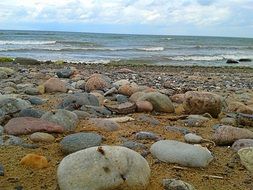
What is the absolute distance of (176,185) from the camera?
2.58 metres

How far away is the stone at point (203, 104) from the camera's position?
5027 mm

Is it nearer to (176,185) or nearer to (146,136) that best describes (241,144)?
(146,136)

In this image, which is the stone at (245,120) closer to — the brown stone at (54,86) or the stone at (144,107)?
the stone at (144,107)

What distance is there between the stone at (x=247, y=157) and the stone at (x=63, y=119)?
1711 mm

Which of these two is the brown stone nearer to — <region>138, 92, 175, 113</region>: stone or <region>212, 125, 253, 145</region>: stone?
<region>138, 92, 175, 113</region>: stone

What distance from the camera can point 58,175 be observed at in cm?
252

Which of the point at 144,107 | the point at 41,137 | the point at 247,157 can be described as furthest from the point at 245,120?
the point at 41,137

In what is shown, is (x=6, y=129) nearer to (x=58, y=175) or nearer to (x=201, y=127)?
(x=58, y=175)

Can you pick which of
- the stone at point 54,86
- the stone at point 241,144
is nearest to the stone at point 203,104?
the stone at point 241,144

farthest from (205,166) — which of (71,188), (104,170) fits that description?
(71,188)

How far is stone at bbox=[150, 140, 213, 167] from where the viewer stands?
300 cm

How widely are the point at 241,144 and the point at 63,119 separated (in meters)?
1.82

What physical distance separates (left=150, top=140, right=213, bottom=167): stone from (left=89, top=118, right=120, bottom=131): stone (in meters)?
0.83

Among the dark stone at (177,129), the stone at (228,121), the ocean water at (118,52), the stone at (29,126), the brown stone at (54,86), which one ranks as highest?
the stone at (29,126)
